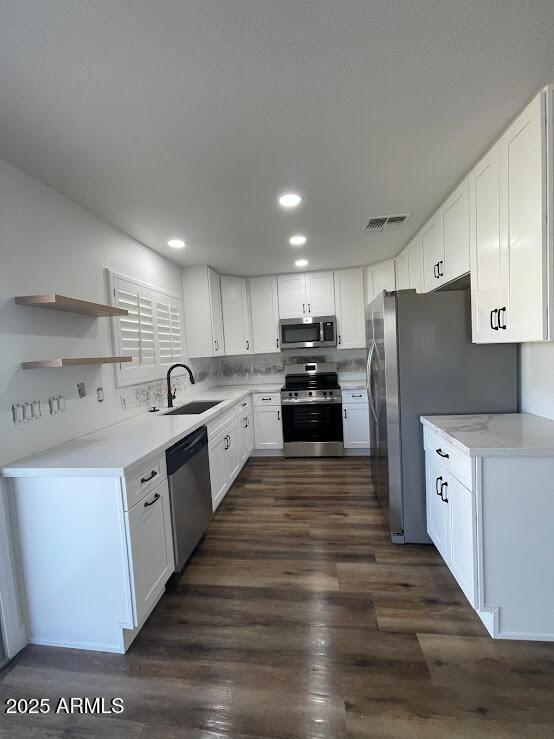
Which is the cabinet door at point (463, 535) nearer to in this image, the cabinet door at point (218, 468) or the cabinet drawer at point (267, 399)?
the cabinet door at point (218, 468)

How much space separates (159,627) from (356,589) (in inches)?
42.8

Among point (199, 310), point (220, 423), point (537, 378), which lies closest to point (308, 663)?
point (220, 423)

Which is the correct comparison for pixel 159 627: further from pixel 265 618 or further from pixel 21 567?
A: pixel 21 567

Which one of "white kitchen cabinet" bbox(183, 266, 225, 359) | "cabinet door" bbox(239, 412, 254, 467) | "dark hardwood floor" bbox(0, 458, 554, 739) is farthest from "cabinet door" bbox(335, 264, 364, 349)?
"dark hardwood floor" bbox(0, 458, 554, 739)

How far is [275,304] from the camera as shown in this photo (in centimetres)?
434

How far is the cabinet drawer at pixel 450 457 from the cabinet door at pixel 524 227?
2.09 ft

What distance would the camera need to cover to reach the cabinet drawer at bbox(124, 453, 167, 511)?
146 centimetres

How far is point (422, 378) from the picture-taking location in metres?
2.14

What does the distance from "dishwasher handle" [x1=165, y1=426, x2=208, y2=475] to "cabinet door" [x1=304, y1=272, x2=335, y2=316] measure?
8.14 feet

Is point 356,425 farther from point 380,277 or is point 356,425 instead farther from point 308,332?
point 380,277

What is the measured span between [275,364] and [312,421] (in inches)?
44.7

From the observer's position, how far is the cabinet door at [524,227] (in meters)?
1.36

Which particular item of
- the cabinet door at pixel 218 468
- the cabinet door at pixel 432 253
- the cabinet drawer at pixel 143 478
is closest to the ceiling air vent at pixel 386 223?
the cabinet door at pixel 432 253

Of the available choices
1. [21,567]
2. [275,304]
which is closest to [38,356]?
[21,567]
